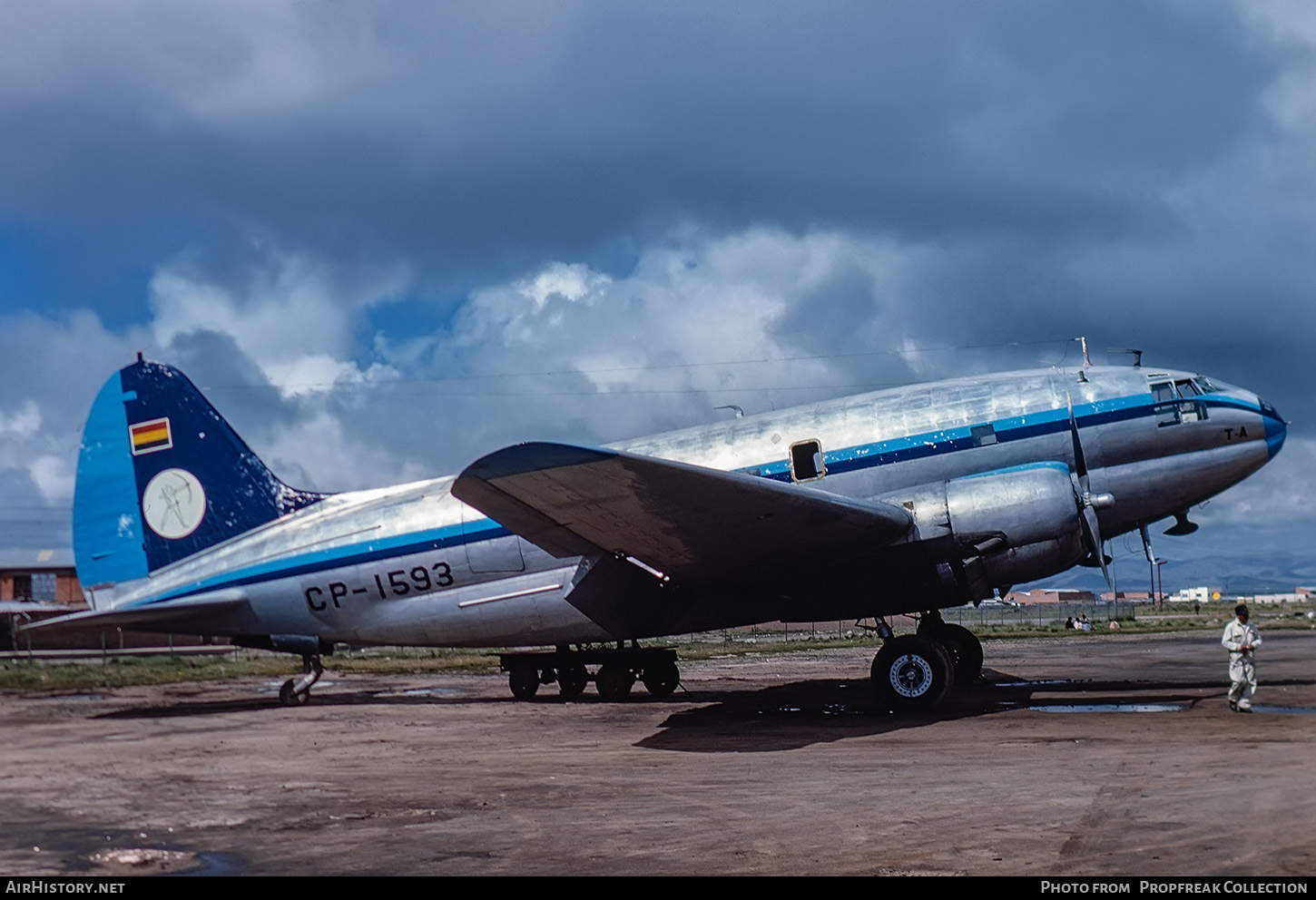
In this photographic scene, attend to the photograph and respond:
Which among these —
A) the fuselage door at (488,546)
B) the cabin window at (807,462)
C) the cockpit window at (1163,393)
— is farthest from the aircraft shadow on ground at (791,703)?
the cockpit window at (1163,393)

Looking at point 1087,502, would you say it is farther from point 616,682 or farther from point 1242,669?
point 616,682

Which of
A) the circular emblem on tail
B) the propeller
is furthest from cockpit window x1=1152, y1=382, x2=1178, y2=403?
the circular emblem on tail

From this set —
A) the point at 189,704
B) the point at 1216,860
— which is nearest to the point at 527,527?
the point at 1216,860

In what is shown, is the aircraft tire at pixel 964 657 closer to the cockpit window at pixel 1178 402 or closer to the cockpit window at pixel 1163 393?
the cockpit window at pixel 1178 402

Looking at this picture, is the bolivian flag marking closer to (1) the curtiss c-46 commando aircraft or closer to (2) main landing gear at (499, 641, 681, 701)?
(1) the curtiss c-46 commando aircraft

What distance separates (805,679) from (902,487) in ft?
30.0

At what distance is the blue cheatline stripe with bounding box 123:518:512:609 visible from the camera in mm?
19688

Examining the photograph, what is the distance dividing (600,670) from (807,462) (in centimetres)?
665

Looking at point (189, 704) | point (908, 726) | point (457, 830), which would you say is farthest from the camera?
point (189, 704)

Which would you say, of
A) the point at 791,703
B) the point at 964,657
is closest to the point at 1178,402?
the point at 964,657

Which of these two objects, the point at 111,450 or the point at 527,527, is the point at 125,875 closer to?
the point at 527,527

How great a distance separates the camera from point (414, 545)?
65.4 feet

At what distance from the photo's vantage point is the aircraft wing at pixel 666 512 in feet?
41.7

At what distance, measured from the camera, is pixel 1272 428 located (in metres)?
17.8
